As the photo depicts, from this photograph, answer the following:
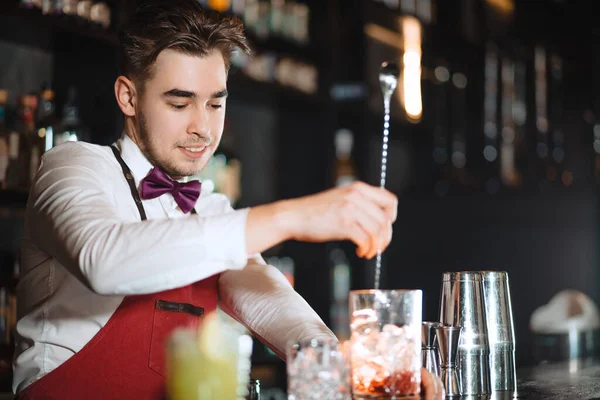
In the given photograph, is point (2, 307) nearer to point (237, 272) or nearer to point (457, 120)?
point (237, 272)

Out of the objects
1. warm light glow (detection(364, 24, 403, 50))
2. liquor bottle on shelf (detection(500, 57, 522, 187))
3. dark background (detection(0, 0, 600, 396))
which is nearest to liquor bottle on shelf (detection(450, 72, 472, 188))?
dark background (detection(0, 0, 600, 396))

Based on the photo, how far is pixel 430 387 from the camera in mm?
1224

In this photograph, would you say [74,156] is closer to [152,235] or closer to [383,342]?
[152,235]

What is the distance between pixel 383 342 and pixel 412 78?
11.8 feet

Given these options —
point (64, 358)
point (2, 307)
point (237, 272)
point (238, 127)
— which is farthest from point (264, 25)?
point (64, 358)

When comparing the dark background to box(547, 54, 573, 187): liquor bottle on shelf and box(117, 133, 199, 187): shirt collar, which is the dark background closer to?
box(547, 54, 573, 187): liquor bottle on shelf

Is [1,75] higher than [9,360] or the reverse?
higher

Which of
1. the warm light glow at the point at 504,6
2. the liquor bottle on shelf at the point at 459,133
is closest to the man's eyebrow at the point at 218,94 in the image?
the liquor bottle on shelf at the point at 459,133

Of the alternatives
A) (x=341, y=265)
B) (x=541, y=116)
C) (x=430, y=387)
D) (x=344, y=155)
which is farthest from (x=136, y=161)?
(x=541, y=116)

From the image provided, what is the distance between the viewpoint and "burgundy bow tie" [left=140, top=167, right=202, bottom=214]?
1.77 m

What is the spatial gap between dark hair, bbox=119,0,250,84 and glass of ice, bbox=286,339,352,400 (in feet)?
2.85

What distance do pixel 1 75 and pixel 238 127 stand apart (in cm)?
147

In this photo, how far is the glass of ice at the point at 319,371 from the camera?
1.08 meters

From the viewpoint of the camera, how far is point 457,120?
15.3ft
